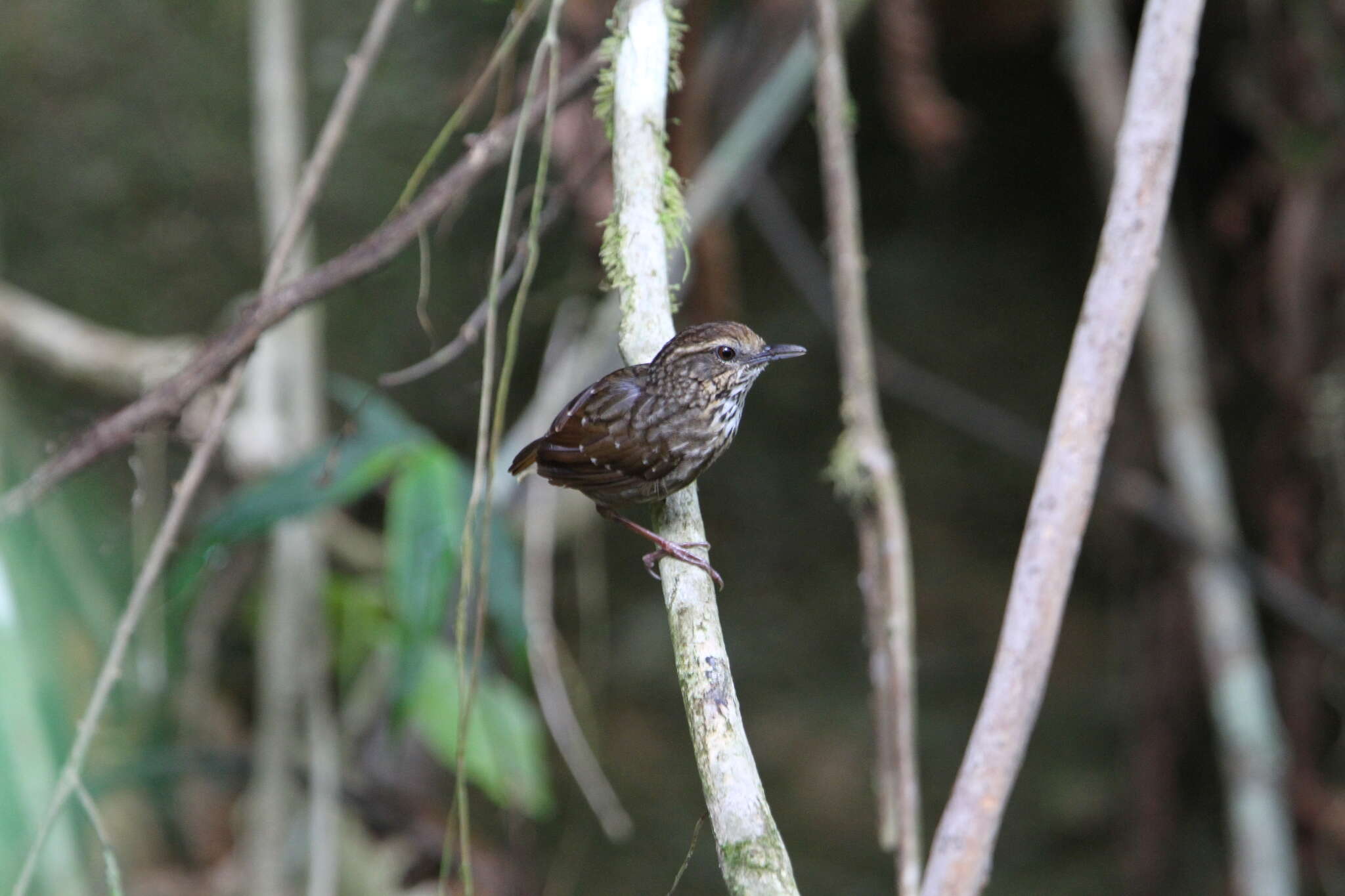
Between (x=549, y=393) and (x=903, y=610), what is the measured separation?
1.62 m

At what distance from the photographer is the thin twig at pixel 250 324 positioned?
7.06 feet

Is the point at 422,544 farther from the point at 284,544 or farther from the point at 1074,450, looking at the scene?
the point at 1074,450

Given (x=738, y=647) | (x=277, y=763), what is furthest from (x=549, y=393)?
(x=738, y=647)

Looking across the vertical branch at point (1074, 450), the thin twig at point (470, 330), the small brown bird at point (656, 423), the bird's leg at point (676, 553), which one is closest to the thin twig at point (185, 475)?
the thin twig at point (470, 330)

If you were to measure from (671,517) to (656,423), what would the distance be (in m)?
0.16

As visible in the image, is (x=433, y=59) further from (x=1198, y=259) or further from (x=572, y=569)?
(x=1198, y=259)

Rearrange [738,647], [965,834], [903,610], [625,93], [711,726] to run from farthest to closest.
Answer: [738,647]
[903,610]
[625,93]
[965,834]
[711,726]

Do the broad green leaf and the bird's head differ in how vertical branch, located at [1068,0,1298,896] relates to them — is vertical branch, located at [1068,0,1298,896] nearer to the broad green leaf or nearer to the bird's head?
the bird's head

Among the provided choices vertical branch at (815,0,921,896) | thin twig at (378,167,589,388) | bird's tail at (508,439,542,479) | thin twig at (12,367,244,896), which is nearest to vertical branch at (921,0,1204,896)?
vertical branch at (815,0,921,896)

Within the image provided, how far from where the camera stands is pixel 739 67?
4035 millimetres

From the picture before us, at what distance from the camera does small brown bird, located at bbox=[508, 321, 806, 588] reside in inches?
75.0

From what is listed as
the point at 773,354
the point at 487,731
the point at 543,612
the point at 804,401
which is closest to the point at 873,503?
the point at 773,354

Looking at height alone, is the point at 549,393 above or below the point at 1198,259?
below

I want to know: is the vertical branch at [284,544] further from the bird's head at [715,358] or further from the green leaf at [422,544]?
the bird's head at [715,358]
